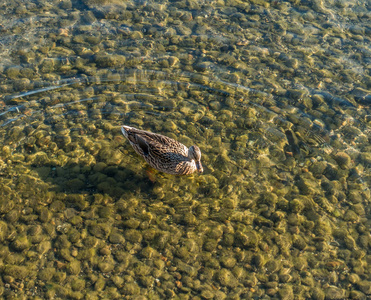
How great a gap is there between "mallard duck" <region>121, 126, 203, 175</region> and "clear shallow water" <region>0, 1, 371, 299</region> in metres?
0.34

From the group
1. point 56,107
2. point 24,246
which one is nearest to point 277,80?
point 56,107

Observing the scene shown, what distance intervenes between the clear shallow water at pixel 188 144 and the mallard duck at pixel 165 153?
34 cm

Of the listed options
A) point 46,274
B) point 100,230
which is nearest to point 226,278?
point 100,230

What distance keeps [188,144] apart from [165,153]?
998 mm

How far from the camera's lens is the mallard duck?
Result: 7.55 m

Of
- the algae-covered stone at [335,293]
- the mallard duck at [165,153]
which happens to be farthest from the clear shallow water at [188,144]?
the mallard duck at [165,153]

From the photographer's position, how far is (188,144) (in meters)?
8.44

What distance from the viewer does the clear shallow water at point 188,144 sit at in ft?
21.4

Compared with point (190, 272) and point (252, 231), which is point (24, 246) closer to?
point (190, 272)

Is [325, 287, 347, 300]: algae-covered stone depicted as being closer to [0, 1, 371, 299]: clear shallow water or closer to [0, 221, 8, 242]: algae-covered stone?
[0, 1, 371, 299]: clear shallow water

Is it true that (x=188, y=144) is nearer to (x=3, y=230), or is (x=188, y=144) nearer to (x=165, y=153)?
(x=165, y=153)

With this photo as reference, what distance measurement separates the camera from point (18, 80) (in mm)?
9250

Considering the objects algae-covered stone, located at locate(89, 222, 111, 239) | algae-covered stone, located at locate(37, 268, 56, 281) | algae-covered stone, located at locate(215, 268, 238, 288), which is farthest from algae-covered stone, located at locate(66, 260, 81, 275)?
algae-covered stone, located at locate(215, 268, 238, 288)

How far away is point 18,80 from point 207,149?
466 cm
